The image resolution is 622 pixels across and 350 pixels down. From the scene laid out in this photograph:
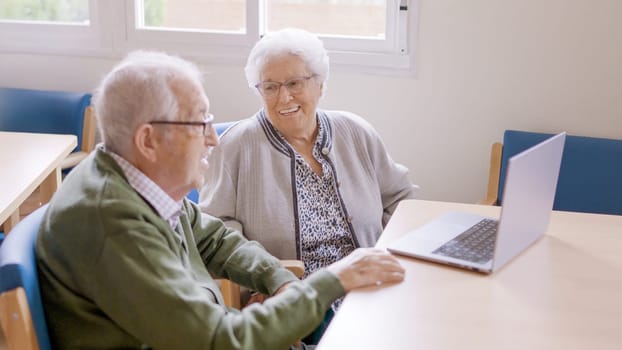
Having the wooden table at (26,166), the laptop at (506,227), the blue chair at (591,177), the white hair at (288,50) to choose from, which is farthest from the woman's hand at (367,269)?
the blue chair at (591,177)

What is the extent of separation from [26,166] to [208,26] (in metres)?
1.19

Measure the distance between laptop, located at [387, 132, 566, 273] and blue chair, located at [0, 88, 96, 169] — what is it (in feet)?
5.98

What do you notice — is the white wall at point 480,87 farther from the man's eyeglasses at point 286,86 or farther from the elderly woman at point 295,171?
the man's eyeglasses at point 286,86

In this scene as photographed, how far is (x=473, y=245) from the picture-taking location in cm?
180

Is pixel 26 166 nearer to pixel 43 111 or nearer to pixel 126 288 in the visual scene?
pixel 43 111

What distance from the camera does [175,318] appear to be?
1.36 m

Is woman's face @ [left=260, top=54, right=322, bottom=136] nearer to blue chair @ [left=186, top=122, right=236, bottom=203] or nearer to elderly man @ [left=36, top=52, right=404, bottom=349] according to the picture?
blue chair @ [left=186, top=122, right=236, bottom=203]

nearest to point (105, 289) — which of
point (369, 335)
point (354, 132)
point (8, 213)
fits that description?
point (369, 335)

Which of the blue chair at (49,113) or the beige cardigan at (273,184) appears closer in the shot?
the beige cardigan at (273,184)

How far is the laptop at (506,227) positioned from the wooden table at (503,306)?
3 centimetres

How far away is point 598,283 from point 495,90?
147 centimetres

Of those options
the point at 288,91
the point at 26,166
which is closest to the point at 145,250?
the point at 288,91

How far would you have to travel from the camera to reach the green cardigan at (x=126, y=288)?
4.47 feet

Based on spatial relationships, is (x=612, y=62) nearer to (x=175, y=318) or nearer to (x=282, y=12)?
(x=282, y=12)
